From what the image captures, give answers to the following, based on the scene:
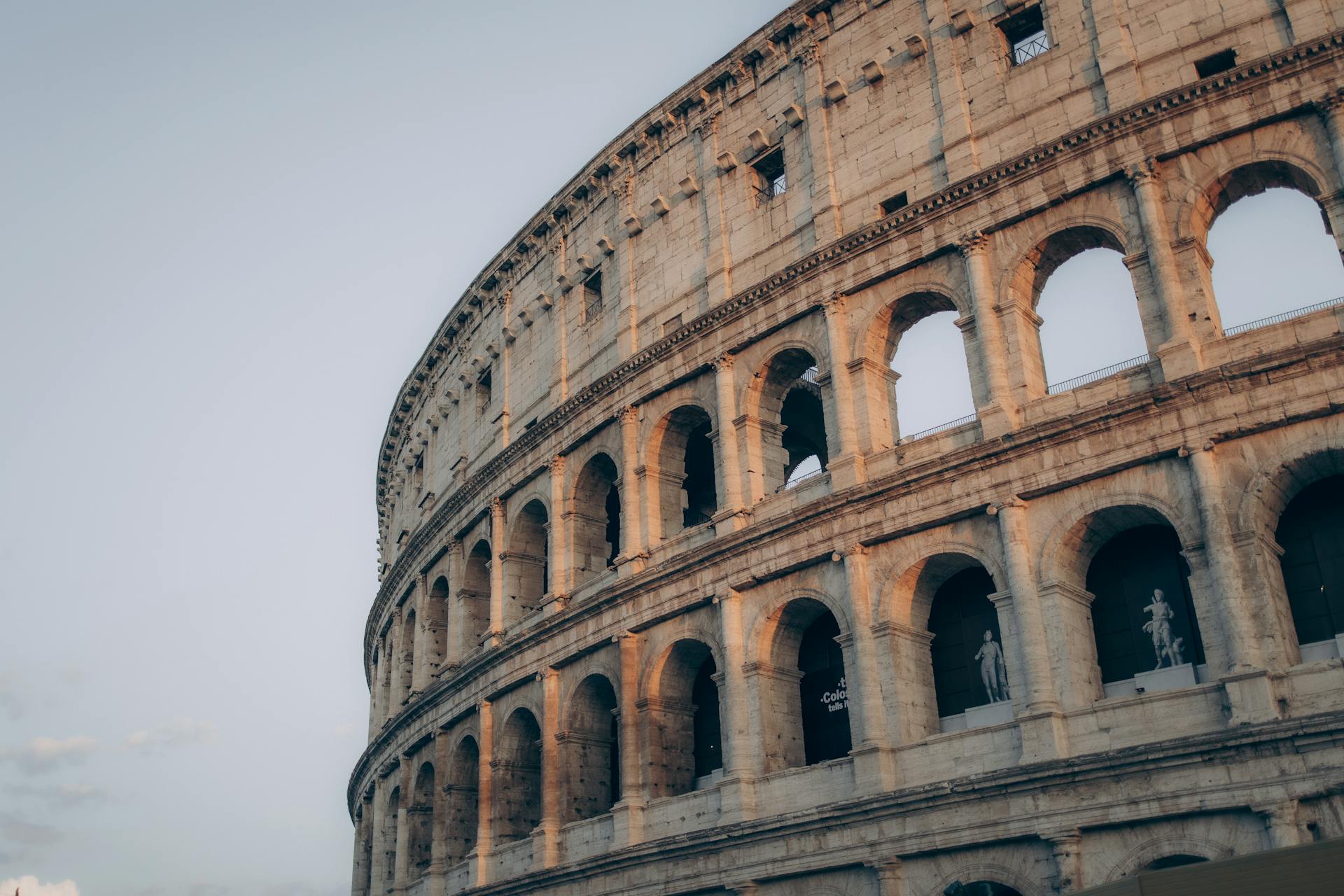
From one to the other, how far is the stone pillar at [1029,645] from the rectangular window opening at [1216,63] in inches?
311

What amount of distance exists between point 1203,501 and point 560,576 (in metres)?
14.3

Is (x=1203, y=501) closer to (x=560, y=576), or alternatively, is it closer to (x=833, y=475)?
(x=833, y=475)

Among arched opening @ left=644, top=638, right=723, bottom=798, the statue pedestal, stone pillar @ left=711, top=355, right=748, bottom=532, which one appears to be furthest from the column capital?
arched opening @ left=644, top=638, right=723, bottom=798

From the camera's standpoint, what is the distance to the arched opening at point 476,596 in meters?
33.8

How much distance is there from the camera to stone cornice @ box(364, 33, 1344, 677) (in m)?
21.4

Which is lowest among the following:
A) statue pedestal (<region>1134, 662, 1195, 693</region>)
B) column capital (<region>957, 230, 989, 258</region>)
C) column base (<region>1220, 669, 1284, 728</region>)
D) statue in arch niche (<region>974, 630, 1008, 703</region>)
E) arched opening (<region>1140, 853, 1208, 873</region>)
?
arched opening (<region>1140, 853, 1208, 873</region>)

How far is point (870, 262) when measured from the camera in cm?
2491

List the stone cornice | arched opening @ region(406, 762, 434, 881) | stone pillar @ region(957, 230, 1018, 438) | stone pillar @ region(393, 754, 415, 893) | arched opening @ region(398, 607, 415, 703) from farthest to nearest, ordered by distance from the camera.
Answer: arched opening @ region(398, 607, 415, 703), arched opening @ region(406, 762, 434, 881), stone pillar @ region(393, 754, 415, 893), stone pillar @ region(957, 230, 1018, 438), the stone cornice

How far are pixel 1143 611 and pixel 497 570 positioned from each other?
15.9 metres

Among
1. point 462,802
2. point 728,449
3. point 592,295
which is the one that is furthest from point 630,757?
point 592,295

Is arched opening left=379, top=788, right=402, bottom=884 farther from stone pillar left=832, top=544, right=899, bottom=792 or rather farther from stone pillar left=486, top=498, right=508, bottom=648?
stone pillar left=832, top=544, right=899, bottom=792

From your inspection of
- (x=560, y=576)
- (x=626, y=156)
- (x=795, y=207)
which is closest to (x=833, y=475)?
(x=795, y=207)

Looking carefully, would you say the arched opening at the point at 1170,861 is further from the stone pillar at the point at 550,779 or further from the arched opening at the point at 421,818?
the arched opening at the point at 421,818

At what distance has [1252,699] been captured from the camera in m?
18.3
